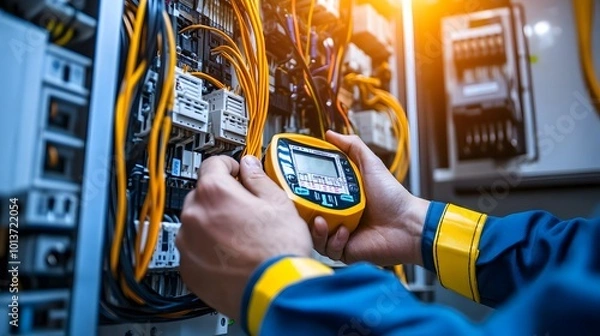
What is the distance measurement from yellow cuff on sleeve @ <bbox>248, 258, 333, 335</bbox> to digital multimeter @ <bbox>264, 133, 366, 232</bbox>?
20cm

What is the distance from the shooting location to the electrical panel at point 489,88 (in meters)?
1.58

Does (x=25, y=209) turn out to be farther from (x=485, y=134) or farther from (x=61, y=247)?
(x=485, y=134)

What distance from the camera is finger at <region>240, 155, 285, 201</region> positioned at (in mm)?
628

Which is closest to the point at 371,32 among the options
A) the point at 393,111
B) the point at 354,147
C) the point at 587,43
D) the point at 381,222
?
the point at 393,111

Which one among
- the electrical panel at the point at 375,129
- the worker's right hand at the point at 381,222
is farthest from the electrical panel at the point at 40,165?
the electrical panel at the point at 375,129

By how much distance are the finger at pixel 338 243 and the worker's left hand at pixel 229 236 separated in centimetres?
22

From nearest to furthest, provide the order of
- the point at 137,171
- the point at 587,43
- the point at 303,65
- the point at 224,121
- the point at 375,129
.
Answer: the point at 137,171
the point at 224,121
the point at 303,65
the point at 375,129
the point at 587,43

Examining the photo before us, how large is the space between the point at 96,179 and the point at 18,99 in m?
0.12

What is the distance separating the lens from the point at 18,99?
19.6 inches

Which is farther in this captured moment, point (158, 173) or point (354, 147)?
point (354, 147)

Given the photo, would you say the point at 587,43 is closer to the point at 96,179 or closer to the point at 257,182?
the point at 257,182

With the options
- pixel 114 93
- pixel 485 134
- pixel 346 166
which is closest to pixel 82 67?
pixel 114 93

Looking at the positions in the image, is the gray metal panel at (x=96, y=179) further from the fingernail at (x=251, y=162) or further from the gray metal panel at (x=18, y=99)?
Result: the fingernail at (x=251, y=162)

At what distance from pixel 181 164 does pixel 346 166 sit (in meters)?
0.31
